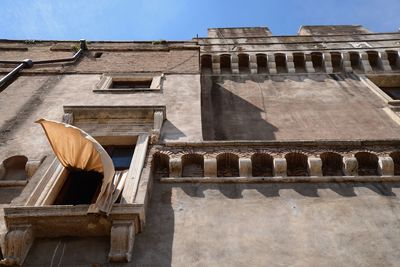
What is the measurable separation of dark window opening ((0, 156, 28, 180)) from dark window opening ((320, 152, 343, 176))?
583 centimetres

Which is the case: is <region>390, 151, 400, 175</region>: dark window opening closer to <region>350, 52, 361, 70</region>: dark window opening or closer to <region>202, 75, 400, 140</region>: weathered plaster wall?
<region>202, 75, 400, 140</region>: weathered plaster wall

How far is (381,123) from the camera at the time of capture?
11.0 metres

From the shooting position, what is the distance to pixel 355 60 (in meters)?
15.2

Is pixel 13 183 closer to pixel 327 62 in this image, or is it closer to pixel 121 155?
pixel 121 155

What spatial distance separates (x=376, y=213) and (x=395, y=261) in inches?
43.0

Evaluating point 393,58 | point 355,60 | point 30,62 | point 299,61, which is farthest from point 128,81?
point 393,58

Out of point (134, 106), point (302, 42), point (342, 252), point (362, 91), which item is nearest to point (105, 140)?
point (134, 106)

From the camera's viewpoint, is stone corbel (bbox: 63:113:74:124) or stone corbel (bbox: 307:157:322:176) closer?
stone corbel (bbox: 307:157:322:176)

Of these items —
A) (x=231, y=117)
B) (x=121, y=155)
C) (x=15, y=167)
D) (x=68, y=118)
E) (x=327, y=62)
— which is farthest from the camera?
(x=327, y=62)

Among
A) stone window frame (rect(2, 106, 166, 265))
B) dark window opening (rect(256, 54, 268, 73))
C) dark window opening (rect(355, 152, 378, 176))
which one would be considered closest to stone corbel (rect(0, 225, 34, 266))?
stone window frame (rect(2, 106, 166, 265))

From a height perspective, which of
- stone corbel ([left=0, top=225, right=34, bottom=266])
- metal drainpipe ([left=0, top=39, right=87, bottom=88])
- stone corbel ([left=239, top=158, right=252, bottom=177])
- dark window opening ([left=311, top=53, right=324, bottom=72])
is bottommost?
stone corbel ([left=0, top=225, right=34, bottom=266])

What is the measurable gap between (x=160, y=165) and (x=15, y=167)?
2.96 metres

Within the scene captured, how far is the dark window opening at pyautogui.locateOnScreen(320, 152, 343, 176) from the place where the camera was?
309 inches

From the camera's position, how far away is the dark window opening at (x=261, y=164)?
311 inches
